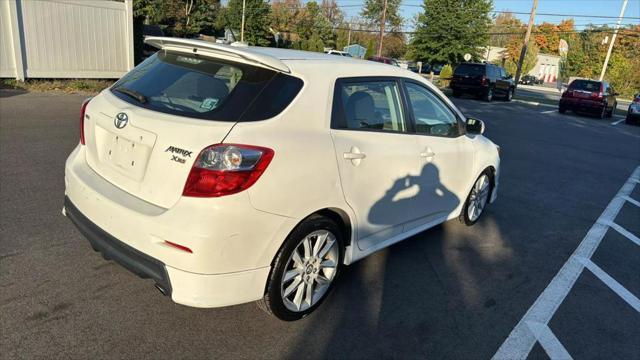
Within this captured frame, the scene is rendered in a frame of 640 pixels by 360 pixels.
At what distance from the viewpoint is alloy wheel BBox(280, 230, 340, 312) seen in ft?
9.68

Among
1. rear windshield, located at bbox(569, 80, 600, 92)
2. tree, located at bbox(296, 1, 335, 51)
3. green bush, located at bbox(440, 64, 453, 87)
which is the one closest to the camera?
rear windshield, located at bbox(569, 80, 600, 92)

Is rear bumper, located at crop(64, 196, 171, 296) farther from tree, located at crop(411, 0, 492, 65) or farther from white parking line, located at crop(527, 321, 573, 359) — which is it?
tree, located at crop(411, 0, 492, 65)

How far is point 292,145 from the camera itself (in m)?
2.71

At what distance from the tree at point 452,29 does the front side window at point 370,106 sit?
39012 mm

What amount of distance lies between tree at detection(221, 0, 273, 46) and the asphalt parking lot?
47861 millimetres

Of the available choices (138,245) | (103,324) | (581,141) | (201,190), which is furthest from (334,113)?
(581,141)

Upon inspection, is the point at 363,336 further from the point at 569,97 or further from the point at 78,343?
the point at 569,97

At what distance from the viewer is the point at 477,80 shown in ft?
76.0

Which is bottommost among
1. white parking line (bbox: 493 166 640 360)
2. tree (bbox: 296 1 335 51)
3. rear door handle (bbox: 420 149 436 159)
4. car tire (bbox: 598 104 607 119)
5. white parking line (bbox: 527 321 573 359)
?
car tire (bbox: 598 104 607 119)

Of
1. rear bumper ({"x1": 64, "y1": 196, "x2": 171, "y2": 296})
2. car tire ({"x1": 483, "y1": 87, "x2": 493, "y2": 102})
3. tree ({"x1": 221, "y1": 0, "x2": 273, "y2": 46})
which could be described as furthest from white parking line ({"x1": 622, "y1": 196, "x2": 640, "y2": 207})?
tree ({"x1": 221, "y1": 0, "x2": 273, "y2": 46})

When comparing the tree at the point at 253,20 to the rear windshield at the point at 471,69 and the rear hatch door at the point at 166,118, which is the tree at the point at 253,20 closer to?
the rear windshield at the point at 471,69

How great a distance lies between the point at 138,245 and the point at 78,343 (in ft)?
2.26

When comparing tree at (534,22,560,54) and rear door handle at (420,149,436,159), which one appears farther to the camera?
tree at (534,22,560,54)

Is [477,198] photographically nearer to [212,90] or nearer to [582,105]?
[212,90]
